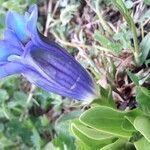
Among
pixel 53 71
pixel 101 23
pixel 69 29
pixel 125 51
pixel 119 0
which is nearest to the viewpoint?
pixel 53 71

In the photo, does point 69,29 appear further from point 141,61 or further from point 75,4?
point 141,61

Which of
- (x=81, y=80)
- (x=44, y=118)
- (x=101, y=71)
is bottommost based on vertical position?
(x=44, y=118)

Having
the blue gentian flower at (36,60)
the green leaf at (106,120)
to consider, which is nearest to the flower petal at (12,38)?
the blue gentian flower at (36,60)

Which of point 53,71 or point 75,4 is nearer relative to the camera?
point 53,71

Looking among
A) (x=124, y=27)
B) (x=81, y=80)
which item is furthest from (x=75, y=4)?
(x=81, y=80)

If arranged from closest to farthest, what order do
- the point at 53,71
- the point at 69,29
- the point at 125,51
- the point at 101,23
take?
the point at 53,71 → the point at 125,51 → the point at 101,23 → the point at 69,29

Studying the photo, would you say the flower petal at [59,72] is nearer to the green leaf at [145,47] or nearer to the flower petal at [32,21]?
the flower petal at [32,21]
